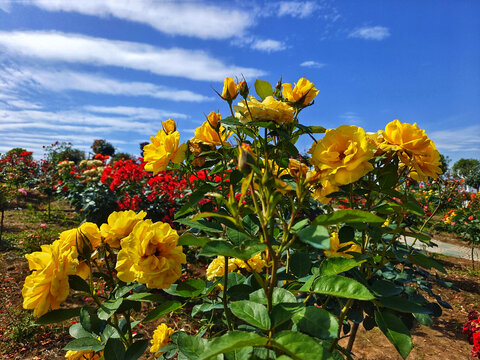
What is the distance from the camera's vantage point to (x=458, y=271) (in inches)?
190

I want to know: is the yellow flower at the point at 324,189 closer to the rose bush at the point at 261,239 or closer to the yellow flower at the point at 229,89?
the rose bush at the point at 261,239

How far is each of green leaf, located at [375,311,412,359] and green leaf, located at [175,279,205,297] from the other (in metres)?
0.45

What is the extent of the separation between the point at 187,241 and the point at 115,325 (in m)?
0.44

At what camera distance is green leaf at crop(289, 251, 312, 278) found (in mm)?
818

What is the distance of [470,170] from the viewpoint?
3216 cm

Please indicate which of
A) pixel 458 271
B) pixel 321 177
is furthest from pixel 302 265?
pixel 458 271

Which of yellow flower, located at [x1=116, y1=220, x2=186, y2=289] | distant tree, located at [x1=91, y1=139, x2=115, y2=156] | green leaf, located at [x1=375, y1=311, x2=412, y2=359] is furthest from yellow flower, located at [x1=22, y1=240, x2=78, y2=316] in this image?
distant tree, located at [x1=91, y1=139, x2=115, y2=156]

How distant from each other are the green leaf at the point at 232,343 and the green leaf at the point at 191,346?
0.28m

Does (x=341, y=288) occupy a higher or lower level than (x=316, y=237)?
lower

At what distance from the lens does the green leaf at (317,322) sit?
0.54 meters

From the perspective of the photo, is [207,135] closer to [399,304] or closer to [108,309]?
[108,309]

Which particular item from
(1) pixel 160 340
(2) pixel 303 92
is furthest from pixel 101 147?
(2) pixel 303 92

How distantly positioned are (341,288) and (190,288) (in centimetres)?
42

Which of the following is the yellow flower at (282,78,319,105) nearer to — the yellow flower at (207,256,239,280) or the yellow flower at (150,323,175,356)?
the yellow flower at (207,256,239,280)
